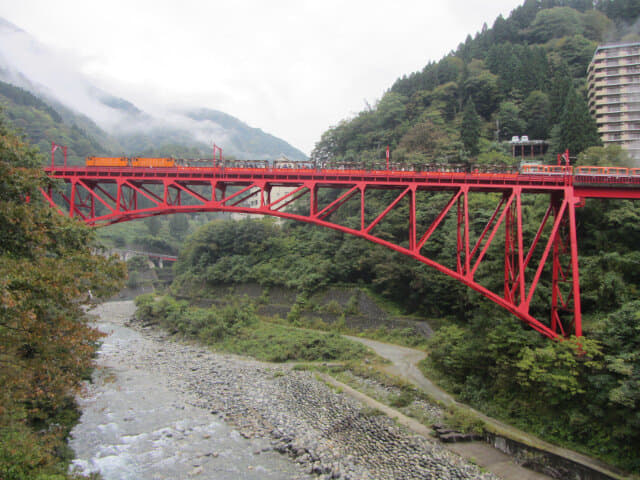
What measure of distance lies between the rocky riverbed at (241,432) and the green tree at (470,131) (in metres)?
26.0

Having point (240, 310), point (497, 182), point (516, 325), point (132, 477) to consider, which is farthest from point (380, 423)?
point (240, 310)

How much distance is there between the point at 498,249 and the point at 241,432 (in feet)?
46.1

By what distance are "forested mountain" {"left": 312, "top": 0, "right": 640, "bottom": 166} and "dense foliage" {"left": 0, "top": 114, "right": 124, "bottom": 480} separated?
91.6ft

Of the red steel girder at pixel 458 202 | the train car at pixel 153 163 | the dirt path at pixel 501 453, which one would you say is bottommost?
the dirt path at pixel 501 453

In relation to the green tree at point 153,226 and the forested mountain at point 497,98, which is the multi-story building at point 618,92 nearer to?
the forested mountain at point 497,98

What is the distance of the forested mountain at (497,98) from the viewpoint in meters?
35.9

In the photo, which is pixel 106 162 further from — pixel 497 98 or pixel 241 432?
pixel 497 98

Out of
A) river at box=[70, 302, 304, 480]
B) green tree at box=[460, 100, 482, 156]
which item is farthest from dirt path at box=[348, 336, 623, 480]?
green tree at box=[460, 100, 482, 156]

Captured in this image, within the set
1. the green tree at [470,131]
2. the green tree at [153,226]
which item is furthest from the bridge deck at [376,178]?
the green tree at [153,226]

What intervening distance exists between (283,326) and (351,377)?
1093 cm

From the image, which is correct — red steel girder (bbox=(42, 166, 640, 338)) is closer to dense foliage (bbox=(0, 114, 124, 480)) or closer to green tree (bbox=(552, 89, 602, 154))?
dense foliage (bbox=(0, 114, 124, 480))

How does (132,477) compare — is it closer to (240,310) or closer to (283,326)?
(283,326)

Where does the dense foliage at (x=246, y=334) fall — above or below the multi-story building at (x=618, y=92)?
below

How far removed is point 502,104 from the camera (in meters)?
40.8
